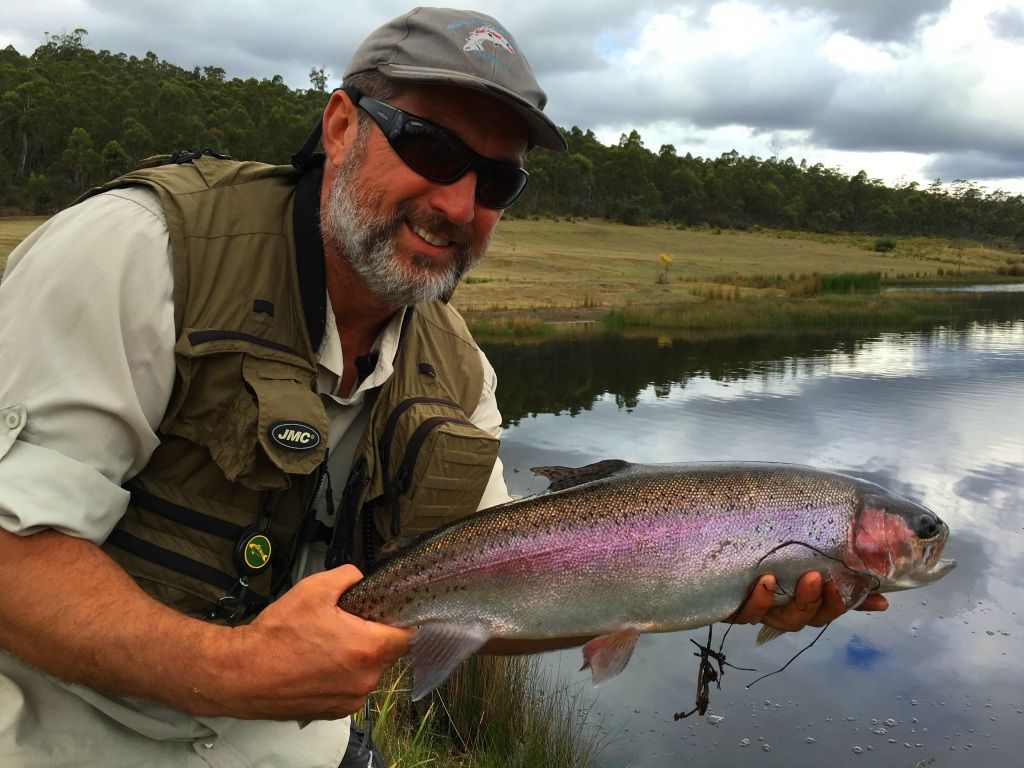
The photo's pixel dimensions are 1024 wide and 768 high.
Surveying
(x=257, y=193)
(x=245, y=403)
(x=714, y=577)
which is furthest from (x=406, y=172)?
(x=714, y=577)

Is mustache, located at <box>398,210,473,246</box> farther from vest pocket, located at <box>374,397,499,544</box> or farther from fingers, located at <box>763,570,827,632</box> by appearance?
fingers, located at <box>763,570,827,632</box>

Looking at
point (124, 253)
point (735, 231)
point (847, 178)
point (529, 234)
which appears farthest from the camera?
point (847, 178)

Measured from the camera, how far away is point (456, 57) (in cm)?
276

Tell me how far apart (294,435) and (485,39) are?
146 cm

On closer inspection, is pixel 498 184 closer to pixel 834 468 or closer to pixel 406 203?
pixel 406 203

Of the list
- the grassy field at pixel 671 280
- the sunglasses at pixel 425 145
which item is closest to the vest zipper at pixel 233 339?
the sunglasses at pixel 425 145

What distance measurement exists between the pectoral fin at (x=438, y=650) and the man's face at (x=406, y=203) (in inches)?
44.4

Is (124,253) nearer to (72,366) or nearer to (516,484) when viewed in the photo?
(72,366)

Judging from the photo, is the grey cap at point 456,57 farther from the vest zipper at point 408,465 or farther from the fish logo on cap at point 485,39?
the vest zipper at point 408,465

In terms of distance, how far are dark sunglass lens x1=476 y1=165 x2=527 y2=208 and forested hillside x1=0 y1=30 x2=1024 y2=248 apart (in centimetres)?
6104

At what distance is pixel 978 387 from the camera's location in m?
19.6

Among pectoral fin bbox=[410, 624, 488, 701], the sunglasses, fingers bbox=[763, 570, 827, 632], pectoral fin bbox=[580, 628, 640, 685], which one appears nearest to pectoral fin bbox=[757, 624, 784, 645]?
fingers bbox=[763, 570, 827, 632]

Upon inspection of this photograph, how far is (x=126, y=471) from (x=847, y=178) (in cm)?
14010

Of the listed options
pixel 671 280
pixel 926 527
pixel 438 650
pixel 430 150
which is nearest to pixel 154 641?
pixel 438 650
